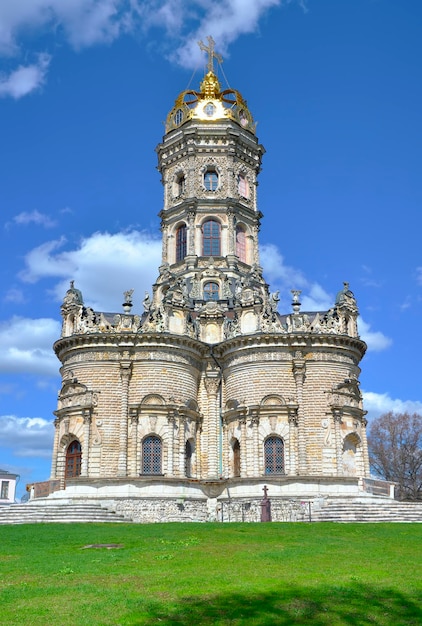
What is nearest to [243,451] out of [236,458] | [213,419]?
[236,458]

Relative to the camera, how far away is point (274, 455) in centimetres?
3825

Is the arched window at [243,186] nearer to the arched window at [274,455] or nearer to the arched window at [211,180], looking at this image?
the arched window at [211,180]

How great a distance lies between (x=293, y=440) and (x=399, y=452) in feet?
111

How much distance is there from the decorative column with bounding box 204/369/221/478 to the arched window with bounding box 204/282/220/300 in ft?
21.1

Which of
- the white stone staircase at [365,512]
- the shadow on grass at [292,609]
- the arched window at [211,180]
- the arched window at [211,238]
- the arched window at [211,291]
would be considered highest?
the arched window at [211,180]

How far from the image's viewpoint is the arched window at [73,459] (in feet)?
127

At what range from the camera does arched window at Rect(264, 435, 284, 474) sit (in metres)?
38.1

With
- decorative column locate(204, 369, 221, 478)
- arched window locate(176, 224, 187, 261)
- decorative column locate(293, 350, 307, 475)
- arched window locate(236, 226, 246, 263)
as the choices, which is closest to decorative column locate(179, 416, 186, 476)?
decorative column locate(204, 369, 221, 478)

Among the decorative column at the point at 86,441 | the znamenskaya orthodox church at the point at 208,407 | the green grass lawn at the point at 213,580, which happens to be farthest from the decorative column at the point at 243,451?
the green grass lawn at the point at 213,580

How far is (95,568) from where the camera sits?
15.6 m

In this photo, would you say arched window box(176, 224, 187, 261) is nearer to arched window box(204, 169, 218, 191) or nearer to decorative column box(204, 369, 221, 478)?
arched window box(204, 169, 218, 191)

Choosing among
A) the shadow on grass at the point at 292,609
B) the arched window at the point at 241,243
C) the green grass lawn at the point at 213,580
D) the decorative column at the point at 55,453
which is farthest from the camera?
the arched window at the point at 241,243

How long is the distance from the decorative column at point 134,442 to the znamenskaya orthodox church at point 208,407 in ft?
0.19

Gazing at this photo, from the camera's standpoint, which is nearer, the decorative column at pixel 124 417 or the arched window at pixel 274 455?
the decorative column at pixel 124 417
